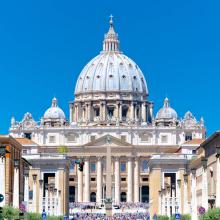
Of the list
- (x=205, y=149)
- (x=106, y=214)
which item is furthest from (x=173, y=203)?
(x=106, y=214)

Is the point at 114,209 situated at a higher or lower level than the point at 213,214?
higher

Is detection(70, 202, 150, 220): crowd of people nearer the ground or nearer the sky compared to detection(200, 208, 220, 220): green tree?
nearer the sky

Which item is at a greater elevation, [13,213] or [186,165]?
[186,165]

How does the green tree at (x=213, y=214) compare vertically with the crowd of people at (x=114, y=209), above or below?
below

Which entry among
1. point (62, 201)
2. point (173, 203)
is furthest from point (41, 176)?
point (173, 203)

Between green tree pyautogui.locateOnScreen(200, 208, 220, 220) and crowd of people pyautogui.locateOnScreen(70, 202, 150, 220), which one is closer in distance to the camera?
green tree pyautogui.locateOnScreen(200, 208, 220, 220)

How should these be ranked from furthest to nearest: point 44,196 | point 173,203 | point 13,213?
1. point 44,196
2. point 173,203
3. point 13,213

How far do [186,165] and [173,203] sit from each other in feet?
74.0

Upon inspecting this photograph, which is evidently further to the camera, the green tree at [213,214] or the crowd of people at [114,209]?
the crowd of people at [114,209]

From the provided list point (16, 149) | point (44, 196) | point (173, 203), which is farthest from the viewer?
point (44, 196)

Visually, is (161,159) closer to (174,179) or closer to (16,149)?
(174,179)

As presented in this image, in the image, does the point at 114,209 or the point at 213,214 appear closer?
the point at 213,214

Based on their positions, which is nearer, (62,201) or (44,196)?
(44,196)

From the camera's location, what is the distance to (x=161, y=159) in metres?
153
